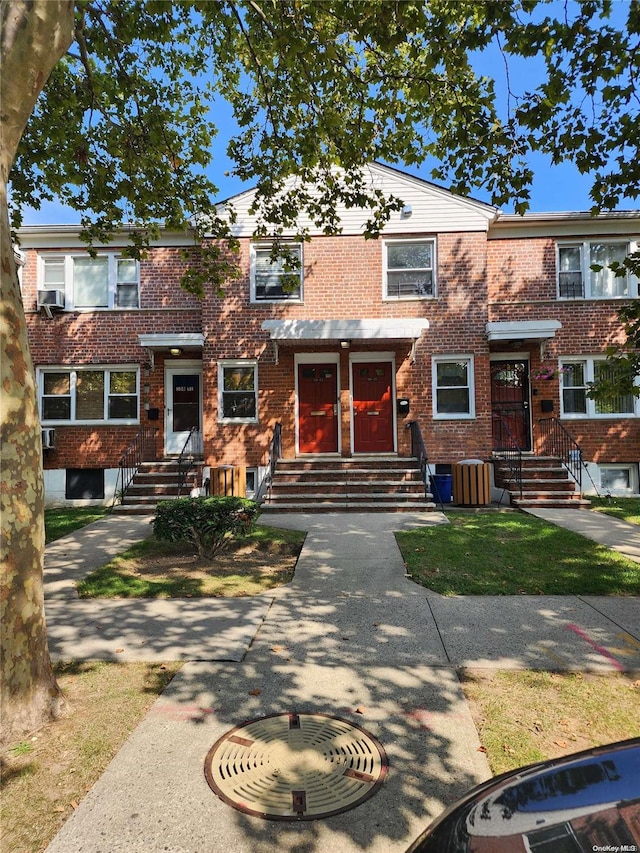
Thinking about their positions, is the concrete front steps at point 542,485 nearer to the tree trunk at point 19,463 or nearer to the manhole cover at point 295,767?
the manhole cover at point 295,767

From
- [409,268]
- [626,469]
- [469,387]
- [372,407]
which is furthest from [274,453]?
[626,469]

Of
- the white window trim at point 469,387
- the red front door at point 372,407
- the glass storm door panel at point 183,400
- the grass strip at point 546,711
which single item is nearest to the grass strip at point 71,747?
the grass strip at point 546,711

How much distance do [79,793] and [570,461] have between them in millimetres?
12691

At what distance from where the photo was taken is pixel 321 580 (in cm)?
580

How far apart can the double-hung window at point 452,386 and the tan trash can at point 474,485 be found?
1.92 meters

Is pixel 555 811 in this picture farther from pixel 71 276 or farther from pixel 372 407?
pixel 71 276

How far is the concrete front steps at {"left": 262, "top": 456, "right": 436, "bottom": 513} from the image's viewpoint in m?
10.3

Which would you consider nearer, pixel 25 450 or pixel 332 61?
pixel 25 450

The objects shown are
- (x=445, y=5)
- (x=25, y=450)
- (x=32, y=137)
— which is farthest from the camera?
(x=32, y=137)

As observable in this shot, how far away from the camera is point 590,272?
13.2m

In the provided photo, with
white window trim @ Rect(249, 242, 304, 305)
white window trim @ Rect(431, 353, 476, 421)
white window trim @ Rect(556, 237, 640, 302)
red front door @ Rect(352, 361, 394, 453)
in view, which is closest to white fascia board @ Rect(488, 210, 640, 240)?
white window trim @ Rect(556, 237, 640, 302)

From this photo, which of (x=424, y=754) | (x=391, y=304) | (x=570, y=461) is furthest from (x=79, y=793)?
(x=570, y=461)

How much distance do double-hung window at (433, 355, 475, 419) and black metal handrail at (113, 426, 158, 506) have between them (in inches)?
293

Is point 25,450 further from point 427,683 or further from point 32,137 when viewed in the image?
point 32,137
